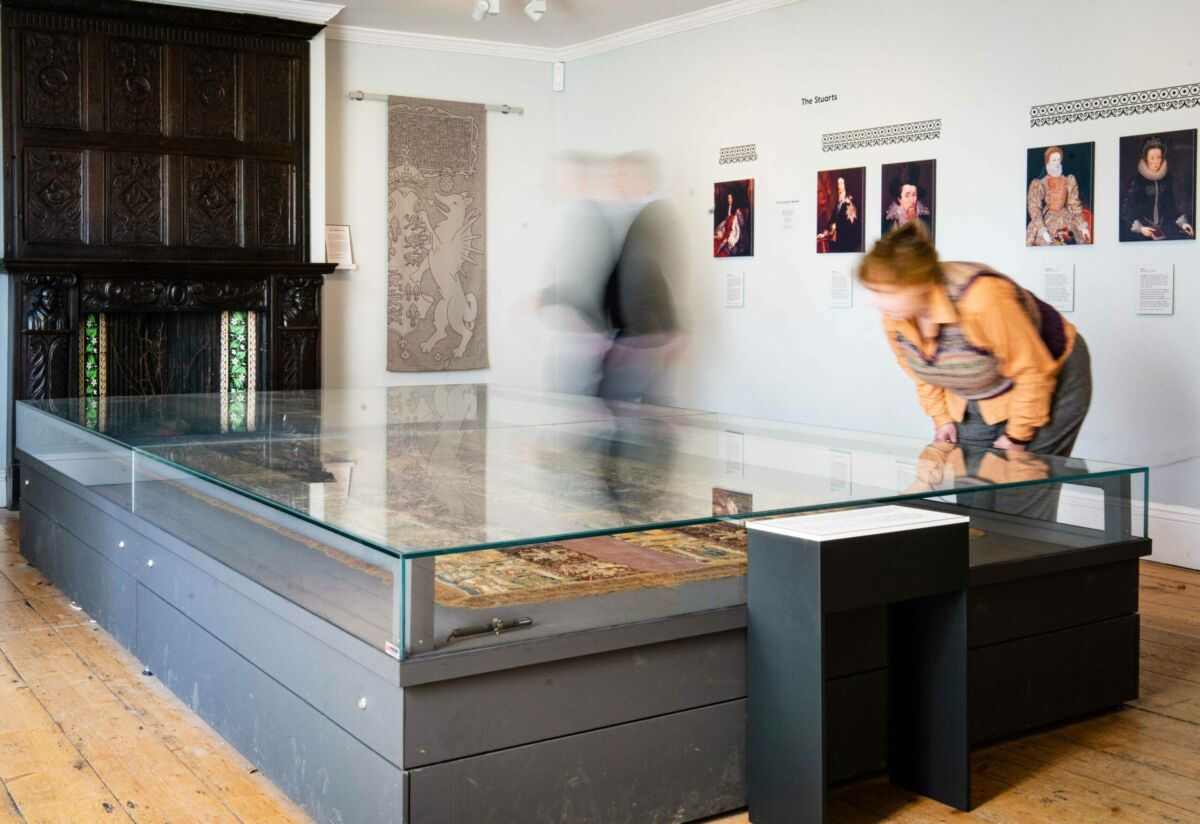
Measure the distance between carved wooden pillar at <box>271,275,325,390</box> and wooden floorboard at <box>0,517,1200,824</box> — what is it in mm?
3417

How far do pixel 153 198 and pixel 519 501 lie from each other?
4.93 m

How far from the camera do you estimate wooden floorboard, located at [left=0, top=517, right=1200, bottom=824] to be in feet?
8.07

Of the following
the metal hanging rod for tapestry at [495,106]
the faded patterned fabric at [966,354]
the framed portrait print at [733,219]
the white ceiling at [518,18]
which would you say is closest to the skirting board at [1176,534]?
the faded patterned fabric at [966,354]

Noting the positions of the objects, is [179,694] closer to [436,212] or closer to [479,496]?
[479,496]

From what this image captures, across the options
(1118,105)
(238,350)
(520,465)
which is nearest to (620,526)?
(520,465)

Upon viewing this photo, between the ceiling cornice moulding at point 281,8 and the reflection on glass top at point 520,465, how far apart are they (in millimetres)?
3184

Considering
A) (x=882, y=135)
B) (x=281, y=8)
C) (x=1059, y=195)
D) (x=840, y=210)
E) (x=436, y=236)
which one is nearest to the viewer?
(x=1059, y=195)

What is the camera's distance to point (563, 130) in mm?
8328

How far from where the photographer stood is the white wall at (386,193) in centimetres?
759

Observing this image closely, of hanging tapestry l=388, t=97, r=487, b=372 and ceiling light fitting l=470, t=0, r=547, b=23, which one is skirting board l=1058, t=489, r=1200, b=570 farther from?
hanging tapestry l=388, t=97, r=487, b=372

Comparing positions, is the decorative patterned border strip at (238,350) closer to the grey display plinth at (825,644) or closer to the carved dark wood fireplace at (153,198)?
the carved dark wood fireplace at (153,198)

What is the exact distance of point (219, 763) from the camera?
8.89ft

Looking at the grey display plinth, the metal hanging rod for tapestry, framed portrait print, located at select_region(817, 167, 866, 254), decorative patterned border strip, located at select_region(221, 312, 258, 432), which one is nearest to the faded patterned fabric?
the grey display plinth

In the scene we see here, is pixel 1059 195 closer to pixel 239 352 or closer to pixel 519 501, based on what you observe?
pixel 519 501
